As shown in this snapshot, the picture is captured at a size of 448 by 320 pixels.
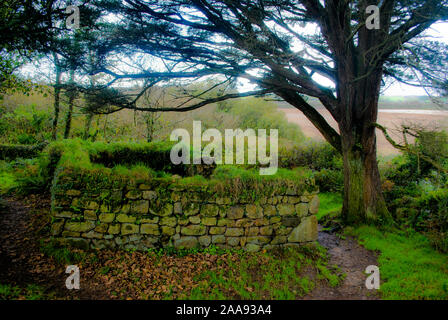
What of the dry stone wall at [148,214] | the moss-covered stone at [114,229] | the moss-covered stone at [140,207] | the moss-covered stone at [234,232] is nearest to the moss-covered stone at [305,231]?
the dry stone wall at [148,214]

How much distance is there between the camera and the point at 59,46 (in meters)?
5.18

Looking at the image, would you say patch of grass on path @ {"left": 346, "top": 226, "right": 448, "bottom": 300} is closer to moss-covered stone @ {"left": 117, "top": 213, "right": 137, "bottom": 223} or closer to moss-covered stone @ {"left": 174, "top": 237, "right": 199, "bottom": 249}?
moss-covered stone @ {"left": 174, "top": 237, "right": 199, "bottom": 249}

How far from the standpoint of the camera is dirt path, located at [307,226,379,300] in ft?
13.6

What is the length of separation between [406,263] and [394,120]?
4302 millimetres

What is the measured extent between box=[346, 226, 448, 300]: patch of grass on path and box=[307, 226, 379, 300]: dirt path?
8.0 inches

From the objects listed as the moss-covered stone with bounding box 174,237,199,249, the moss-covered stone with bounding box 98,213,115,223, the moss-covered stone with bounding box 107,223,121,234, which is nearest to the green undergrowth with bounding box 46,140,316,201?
the moss-covered stone with bounding box 98,213,115,223

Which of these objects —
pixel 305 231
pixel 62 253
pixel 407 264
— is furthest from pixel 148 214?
pixel 407 264

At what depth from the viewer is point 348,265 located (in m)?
5.04

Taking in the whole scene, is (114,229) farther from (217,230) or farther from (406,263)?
(406,263)

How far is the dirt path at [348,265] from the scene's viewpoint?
13.6ft

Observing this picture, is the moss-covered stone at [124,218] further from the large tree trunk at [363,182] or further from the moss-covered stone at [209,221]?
the large tree trunk at [363,182]

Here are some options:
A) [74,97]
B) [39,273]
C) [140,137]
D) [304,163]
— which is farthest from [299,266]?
[140,137]

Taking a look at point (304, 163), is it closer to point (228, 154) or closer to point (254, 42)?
point (228, 154)
